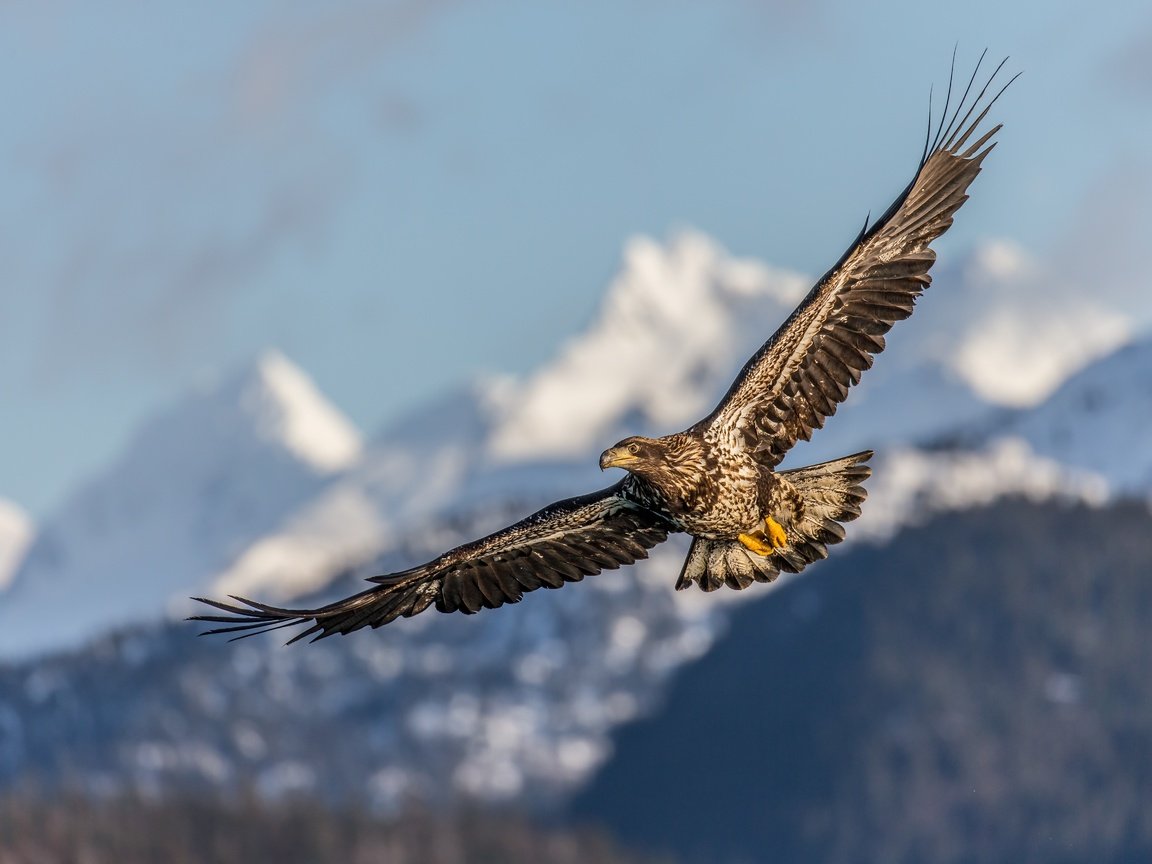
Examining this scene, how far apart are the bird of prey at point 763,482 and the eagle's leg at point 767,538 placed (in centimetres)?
1

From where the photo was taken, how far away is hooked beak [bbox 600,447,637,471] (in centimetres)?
2347

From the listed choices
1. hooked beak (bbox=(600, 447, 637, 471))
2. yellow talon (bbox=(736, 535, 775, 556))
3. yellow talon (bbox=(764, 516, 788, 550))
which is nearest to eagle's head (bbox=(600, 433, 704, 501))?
hooked beak (bbox=(600, 447, 637, 471))

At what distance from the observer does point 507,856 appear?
14462cm

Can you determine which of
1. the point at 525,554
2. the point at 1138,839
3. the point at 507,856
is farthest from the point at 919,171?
the point at 1138,839

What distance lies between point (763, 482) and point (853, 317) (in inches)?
71.7

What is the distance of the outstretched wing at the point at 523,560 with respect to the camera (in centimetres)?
2497

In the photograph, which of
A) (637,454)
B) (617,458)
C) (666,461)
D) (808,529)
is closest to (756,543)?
(808,529)

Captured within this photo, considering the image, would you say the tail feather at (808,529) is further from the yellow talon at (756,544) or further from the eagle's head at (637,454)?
the eagle's head at (637,454)

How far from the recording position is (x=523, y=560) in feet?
84.0

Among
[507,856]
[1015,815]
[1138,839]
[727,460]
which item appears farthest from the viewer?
[1015,815]

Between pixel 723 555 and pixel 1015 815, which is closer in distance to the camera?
pixel 723 555

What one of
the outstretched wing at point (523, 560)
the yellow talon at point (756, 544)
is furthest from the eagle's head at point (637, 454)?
the yellow talon at point (756, 544)

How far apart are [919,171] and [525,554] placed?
17.3 feet

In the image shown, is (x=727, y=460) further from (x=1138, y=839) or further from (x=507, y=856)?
(x=1138, y=839)
